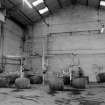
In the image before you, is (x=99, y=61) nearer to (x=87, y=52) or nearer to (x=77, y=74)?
(x=87, y=52)

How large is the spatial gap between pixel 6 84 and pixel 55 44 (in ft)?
14.9

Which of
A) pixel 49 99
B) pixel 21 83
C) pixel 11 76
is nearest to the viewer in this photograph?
pixel 49 99

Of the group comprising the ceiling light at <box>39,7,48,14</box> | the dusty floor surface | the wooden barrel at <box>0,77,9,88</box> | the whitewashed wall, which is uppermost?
the ceiling light at <box>39,7,48,14</box>

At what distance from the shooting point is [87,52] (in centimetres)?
906

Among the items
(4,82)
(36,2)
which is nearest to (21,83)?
(4,82)

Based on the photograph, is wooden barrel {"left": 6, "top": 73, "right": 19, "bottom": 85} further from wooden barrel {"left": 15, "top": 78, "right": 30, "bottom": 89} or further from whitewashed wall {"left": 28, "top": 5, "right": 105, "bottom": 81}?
whitewashed wall {"left": 28, "top": 5, "right": 105, "bottom": 81}

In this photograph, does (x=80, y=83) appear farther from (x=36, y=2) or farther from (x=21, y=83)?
(x=36, y=2)

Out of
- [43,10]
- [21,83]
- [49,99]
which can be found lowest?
[49,99]

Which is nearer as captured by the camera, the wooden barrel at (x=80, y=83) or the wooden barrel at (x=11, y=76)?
the wooden barrel at (x=80, y=83)

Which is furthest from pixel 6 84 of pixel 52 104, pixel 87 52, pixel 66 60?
pixel 87 52

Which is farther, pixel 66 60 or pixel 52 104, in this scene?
pixel 66 60

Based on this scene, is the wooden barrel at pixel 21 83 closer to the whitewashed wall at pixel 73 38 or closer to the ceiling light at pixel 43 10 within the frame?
the whitewashed wall at pixel 73 38

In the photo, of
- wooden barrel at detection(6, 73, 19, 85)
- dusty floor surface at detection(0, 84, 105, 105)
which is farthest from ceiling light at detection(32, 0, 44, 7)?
dusty floor surface at detection(0, 84, 105, 105)

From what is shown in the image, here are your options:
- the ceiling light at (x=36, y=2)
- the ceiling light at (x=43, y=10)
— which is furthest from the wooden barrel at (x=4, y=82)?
the ceiling light at (x=43, y=10)
